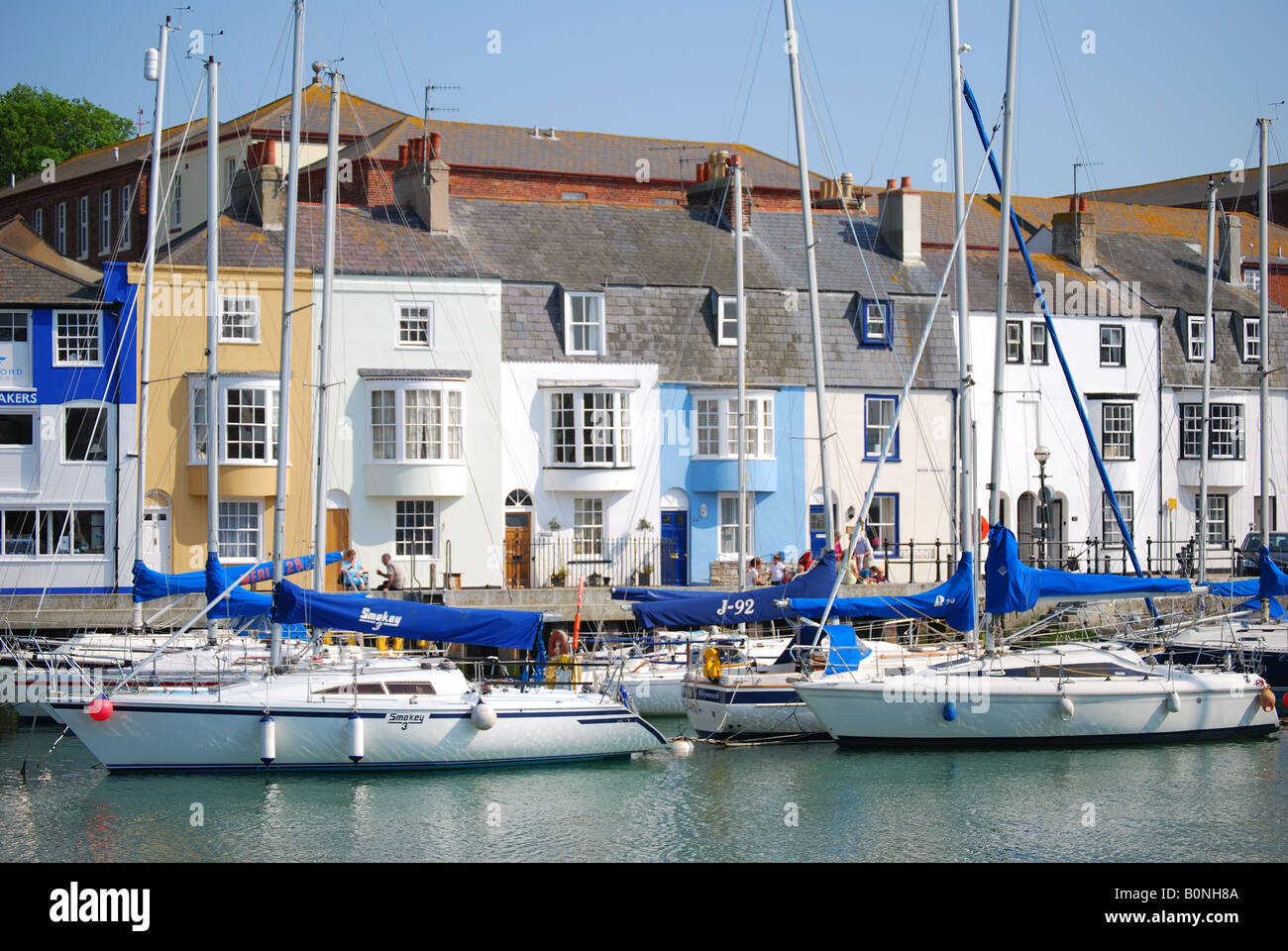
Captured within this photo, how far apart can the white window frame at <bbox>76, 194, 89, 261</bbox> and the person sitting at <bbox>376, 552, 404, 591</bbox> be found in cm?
Answer: 3754

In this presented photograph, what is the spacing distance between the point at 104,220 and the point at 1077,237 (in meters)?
41.0

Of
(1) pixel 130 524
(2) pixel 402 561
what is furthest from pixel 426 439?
(1) pixel 130 524

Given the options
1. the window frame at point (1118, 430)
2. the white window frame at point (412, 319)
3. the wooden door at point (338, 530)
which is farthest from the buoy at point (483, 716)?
the window frame at point (1118, 430)

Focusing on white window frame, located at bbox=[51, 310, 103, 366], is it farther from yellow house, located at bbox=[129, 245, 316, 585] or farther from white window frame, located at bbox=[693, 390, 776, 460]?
white window frame, located at bbox=[693, 390, 776, 460]

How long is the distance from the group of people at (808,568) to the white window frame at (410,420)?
25.9 ft

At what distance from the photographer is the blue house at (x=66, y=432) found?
34844mm

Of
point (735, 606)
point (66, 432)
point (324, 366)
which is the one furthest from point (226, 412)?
point (735, 606)

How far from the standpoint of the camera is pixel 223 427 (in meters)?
35.1

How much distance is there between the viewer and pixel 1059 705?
995 inches

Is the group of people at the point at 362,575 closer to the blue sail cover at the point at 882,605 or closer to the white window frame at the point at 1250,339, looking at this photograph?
the blue sail cover at the point at 882,605

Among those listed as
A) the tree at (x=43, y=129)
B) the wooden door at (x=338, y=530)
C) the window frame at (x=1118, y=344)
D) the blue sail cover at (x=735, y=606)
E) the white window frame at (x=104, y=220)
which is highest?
the tree at (x=43, y=129)

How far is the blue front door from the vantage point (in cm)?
3878
